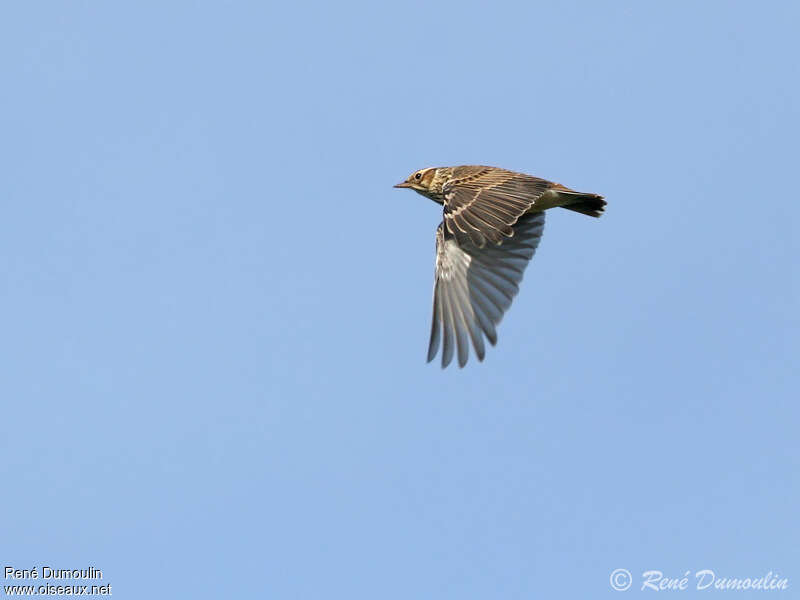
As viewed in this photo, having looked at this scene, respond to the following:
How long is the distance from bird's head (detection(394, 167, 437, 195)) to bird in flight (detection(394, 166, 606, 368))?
93 cm

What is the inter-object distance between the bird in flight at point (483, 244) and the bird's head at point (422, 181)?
93cm

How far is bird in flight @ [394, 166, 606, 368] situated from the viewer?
45.1 feet

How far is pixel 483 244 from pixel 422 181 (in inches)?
178

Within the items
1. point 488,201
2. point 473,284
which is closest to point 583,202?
point 488,201

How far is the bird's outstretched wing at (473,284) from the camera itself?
13844mm

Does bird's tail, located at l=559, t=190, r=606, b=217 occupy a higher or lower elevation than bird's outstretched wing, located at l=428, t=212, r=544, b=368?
higher

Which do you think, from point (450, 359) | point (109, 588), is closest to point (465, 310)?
point (450, 359)

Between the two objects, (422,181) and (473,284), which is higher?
(422,181)

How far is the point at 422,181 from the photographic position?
17531mm

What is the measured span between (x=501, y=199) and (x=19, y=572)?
24.3 feet

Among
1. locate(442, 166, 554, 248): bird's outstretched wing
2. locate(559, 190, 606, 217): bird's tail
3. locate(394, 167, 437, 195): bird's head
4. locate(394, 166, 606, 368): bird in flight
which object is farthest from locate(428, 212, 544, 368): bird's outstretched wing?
locate(394, 167, 437, 195): bird's head

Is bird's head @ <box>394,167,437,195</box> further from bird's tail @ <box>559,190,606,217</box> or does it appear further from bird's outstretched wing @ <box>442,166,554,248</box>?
bird's tail @ <box>559,190,606,217</box>

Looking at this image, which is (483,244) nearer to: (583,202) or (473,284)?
(473,284)

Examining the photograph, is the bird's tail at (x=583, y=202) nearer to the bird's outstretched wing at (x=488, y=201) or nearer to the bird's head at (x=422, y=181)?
the bird's outstretched wing at (x=488, y=201)
